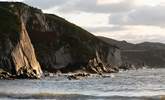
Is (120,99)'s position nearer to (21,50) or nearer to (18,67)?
(18,67)

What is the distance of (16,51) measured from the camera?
15800 centimetres

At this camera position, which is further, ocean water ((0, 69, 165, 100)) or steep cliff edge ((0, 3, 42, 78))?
steep cliff edge ((0, 3, 42, 78))

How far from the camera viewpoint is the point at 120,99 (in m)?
64.5

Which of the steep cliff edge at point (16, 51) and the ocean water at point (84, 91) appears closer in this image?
the ocean water at point (84, 91)

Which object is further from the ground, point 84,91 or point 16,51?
point 16,51

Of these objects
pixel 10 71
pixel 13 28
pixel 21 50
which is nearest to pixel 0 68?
pixel 10 71

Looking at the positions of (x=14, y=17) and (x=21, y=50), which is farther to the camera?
(x=14, y=17)

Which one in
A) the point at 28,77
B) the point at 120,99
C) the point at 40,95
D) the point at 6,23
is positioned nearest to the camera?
the point at 120,99

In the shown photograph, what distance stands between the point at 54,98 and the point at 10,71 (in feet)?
279

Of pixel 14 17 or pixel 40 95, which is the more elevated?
pixel 14 17

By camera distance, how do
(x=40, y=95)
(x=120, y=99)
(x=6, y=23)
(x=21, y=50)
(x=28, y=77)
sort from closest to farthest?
(x=120, y=99), (x=40, y=95), (x=28, y=77), (x=21, y=50), (x=6, y=23)

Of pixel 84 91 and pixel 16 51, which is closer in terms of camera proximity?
pixel 84 91

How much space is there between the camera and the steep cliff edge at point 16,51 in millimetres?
151000

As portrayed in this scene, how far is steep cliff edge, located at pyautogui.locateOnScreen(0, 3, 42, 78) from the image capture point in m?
151
